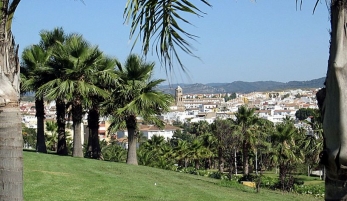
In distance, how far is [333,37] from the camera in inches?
94.8

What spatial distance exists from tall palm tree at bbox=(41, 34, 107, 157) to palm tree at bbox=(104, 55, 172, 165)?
111cm

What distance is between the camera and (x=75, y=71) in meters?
19.0

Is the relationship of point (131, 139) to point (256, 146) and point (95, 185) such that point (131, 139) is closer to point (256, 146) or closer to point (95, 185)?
point (95, 185)

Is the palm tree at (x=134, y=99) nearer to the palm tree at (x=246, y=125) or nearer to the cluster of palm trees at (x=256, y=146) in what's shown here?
the cluster of palm trees at (x=256, y=146)

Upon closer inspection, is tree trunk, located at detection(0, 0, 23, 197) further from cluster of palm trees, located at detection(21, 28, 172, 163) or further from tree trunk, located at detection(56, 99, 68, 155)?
tree trunk, located at detection(56, 99, 68, 155)

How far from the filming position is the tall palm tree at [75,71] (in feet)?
61.4

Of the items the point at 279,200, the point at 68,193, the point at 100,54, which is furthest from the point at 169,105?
the point at 68,193

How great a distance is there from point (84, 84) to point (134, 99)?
212 centimetres

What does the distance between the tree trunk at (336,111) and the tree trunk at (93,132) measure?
64.0 ft

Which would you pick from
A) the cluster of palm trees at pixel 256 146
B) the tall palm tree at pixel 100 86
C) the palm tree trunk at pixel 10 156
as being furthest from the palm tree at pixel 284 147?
the palm tree trunk at pixel 10 156

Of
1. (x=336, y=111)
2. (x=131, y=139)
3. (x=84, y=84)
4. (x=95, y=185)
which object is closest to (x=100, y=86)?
(x=84, y=84)

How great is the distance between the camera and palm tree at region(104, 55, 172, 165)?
1980 centimetres

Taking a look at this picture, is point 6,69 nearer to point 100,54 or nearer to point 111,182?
point 111,182

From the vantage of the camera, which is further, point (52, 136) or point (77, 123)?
point (52, 136)
